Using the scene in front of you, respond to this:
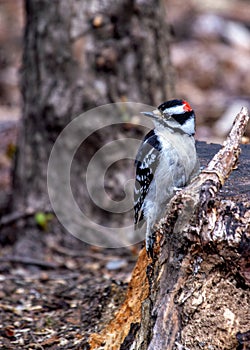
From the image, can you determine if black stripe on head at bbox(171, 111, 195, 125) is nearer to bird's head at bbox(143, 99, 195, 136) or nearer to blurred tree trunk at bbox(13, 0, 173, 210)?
bird's head at bbox(143, 99, 195, 136)

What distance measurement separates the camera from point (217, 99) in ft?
31.7

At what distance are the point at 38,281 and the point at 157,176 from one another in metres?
1.85

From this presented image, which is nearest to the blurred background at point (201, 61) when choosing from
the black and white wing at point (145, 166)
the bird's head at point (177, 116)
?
the black and white wing at point (145, 166)

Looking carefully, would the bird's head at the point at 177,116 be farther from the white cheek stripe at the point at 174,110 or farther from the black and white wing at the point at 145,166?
the black and white wing at the point at 145,166

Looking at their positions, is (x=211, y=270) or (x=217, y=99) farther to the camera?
(x=217, y=99)

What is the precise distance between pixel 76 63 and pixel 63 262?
1719 mm

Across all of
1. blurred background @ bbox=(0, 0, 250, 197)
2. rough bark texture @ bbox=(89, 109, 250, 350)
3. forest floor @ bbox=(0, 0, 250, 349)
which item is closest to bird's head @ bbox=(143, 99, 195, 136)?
rough bark texture @ bbox=(89, 109, 250, 350)

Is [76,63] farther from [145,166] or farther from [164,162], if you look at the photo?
[164,162]

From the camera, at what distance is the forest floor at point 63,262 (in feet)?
12.5

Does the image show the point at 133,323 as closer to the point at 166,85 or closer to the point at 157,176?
the point at 157,176

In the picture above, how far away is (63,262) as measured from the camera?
5.41m

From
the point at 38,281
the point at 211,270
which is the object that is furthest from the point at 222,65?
the point at 211,270

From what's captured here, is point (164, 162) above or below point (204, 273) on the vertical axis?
above

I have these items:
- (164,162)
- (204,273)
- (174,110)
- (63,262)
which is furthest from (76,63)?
(204,273)
